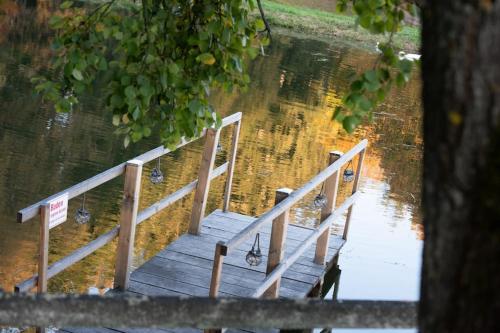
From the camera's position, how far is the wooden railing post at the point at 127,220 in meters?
6.36

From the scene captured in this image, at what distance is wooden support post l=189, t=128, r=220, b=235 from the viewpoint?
784cm

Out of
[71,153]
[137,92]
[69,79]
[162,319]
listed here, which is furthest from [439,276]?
[71,153]

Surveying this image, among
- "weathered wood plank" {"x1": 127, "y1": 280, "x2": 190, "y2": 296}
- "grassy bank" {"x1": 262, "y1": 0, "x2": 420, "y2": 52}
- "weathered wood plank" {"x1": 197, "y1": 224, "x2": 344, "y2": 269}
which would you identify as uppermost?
"grassy bank" {"x1": 262, "y1": 0, "x2": 420, "y2": 52}

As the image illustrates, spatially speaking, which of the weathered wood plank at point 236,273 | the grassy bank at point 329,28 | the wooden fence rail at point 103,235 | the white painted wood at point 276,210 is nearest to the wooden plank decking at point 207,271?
the weathered wood plank at point 236,273

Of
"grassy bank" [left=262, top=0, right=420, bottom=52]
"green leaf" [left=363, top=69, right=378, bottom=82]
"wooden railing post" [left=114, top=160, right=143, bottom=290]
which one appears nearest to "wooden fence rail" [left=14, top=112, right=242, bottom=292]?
"wooden railing post" [left=114, top=160, right=143, bottom=290]

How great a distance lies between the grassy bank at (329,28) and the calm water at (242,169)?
12103mm

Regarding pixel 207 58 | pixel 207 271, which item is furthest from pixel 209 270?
pixel 207 58

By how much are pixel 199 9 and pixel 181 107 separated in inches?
20.5

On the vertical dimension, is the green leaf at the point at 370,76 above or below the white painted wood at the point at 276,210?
above

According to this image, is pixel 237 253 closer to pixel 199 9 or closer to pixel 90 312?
pixel 199 9

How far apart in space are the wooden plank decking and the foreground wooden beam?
3.65 m

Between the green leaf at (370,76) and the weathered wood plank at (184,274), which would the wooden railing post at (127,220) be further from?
the green leaf at (370,76)

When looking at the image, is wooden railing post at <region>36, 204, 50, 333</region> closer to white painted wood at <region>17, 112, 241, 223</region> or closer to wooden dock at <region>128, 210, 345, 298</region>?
white painted wood at <region>17, 112, 241, 223</region>

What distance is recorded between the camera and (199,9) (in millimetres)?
5066
